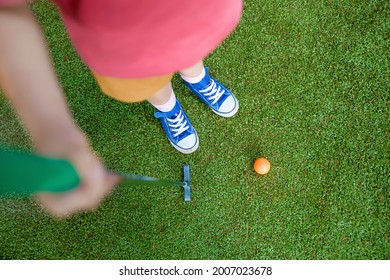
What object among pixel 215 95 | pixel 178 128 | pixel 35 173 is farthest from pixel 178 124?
pixel 35 173

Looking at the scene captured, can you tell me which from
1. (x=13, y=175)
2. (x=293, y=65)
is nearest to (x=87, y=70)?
(x=293, y=65)

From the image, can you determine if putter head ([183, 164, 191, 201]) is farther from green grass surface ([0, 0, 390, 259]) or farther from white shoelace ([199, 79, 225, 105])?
white shoelace ([199, 79, 225, 105])

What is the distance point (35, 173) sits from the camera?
556 mm

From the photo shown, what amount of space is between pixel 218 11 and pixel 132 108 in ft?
2.94

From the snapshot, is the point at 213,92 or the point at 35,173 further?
the point at 213,92

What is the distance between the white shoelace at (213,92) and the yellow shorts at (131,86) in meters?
0.51

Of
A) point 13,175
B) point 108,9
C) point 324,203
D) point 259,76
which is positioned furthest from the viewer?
point 259,76

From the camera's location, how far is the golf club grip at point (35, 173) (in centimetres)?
53

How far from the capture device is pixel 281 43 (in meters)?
1.70

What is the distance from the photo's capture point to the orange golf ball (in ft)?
5.15

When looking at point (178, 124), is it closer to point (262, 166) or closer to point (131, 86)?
point (262, 166)

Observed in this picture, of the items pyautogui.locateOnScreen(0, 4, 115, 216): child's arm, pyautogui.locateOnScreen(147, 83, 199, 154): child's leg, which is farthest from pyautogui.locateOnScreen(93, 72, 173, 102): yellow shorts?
pyautogui.locateOnScreen(147, 83, 199, 154): child's leg

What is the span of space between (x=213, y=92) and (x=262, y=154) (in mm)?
287

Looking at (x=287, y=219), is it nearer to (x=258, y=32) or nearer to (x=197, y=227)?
(x=197, y=227)
